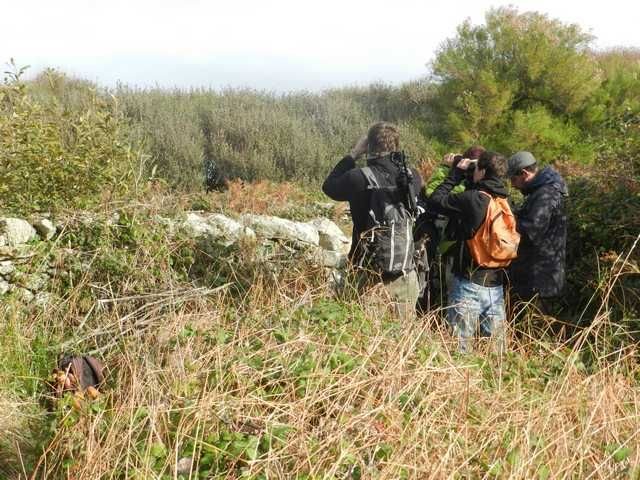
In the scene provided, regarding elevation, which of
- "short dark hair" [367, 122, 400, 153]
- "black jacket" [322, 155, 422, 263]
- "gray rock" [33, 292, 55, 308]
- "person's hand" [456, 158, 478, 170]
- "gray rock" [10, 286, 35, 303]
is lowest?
"gray rock" [33, 292, 55, 308]

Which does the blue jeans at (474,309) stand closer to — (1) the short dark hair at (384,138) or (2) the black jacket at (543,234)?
(2) the black jacket at (543,234)

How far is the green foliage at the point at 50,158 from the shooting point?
217 inches

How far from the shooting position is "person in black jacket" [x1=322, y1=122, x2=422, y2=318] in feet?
15.2

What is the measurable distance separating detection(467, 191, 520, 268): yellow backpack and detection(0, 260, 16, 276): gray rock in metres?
3.41

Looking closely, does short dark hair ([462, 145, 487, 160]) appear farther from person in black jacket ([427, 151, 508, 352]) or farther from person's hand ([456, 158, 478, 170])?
person in black jacket ([427, 151, 508, 352])

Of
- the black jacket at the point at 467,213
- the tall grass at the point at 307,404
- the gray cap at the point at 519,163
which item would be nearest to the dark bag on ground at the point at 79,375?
the tall grass at the point at 307,404

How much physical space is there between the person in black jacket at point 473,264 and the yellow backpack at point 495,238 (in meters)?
0.04

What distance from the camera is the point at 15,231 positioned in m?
5.28

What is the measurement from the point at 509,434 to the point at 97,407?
6.34ft

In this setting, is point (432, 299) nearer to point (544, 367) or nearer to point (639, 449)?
point (544, 367)

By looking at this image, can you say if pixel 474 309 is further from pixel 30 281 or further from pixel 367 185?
pixel 30 281

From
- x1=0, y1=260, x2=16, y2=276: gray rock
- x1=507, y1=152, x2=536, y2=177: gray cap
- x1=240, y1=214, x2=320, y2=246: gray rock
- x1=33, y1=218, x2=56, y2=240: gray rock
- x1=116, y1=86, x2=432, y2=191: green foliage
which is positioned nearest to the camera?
x1=507, y1=152, x2=536, y2=177: gray cap

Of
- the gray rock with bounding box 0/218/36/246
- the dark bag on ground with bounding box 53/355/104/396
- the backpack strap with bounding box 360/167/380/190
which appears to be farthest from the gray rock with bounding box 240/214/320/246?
the dark bag on ground with bounding box 53/355/104/396

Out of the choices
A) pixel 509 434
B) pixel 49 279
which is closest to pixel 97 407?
pixel 509 434
